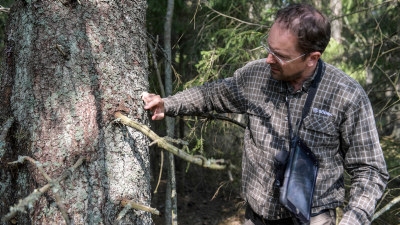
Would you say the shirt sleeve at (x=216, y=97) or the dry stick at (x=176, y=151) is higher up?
the shirt sleeve at (x=216, y=97)

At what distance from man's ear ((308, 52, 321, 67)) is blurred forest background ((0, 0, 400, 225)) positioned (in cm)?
163

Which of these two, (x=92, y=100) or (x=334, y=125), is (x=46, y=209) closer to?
(x=92, y=100)

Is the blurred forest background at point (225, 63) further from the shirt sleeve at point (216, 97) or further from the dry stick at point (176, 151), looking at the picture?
the dry stick at point (176, 151)

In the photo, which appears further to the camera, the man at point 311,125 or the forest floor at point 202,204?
the forest floor at point 202,204

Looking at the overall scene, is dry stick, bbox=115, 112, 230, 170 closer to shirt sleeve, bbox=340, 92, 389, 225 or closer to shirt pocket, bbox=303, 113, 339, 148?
shirt pocket, bbox=303, 113, 339, 148

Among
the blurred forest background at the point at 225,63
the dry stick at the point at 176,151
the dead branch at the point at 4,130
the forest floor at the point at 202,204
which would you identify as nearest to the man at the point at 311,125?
the dry stick at the point at 176,151

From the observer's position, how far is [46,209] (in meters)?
1.89

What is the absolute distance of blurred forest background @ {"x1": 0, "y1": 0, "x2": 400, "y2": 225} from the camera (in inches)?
200

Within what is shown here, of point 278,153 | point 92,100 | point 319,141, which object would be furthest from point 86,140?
point 319,141

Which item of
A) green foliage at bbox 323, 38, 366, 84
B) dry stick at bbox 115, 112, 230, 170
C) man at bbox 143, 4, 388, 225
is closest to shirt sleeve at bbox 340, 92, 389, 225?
man at bbox 143, 4, 388, 225

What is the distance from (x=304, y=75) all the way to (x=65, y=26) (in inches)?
54.5

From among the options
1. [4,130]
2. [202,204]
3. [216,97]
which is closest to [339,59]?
[202,204]

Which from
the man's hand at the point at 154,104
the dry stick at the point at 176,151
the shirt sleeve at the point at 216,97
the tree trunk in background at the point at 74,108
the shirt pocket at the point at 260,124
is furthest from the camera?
the shirt sleeve at the point at 216,97

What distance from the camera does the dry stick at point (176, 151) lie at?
1.49 metres
